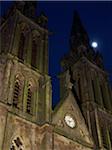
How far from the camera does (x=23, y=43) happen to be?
88.0 feet

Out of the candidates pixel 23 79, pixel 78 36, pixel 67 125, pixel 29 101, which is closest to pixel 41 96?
pixel 29 101

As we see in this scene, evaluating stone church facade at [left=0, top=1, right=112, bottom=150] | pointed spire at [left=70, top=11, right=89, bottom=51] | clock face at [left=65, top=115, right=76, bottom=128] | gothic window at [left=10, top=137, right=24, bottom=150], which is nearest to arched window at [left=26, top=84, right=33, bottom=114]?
stone church facade at [left=0, top=1, right=112, bottom=150]

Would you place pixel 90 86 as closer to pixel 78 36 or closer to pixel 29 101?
pixel 29 101

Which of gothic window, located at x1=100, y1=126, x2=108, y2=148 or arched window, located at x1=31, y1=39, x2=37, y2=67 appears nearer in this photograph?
gothic window, located at x1=100, y1=126, x2=108, y2=148

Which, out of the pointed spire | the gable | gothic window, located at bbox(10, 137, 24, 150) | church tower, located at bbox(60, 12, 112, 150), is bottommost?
gothic window, located at bbox(10, 137, 24, 150)

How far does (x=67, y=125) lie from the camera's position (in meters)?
23.0

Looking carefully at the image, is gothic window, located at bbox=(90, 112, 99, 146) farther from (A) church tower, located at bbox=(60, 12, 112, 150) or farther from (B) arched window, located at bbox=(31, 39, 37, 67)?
(B) arched window, located at bbox=(31, 39, 37, 67)

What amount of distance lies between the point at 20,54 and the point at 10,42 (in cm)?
130

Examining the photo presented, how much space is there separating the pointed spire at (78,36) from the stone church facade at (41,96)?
2282 mm

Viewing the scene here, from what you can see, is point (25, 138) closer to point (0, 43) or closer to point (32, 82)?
point (32, 82)

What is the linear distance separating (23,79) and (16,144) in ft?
19.2

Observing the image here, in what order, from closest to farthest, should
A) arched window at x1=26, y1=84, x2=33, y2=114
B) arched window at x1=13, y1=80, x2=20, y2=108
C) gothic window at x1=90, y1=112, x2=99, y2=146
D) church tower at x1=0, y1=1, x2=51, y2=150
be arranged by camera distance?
church tower at x1=0, y1=1, x2=51, y2=150 < arched window at x1=13, y1=80, x2=20, y2=108 < arched window at x1=26, y1=84, x2=33, y2=114 < gothic window at x1=90, y1=112, x2=99, y2=146

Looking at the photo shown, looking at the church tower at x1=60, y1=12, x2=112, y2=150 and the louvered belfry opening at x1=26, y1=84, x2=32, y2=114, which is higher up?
the church tower at x1=60, y1=12, x2=112, y2=150

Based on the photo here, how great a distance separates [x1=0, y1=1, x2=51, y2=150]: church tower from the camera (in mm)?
19266
